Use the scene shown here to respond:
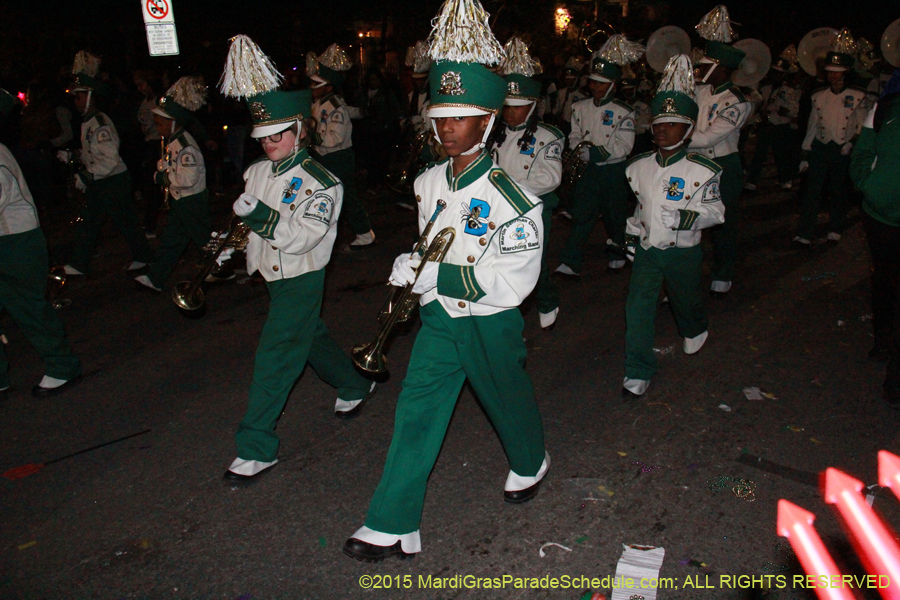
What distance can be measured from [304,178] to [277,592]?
2.20m

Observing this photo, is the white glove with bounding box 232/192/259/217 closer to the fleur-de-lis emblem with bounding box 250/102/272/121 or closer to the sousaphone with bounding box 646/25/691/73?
the fleur-de-lis emblem with bounding box 250/102/272/121

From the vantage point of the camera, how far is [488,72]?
305 centimetres

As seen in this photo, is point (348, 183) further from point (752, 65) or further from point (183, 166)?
point (752, 65)

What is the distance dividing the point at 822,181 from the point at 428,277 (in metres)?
7.12

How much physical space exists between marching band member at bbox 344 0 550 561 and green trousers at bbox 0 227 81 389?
3.22 metres

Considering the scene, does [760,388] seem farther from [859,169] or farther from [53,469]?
[53,469]

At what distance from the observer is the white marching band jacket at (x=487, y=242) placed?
9.98 feet

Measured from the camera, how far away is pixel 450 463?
4.19 m

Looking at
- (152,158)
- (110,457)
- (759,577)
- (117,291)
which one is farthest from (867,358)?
(152,158)

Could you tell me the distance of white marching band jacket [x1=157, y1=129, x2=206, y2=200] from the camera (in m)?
6.88

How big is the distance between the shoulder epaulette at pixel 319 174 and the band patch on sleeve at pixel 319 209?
3.2 inches

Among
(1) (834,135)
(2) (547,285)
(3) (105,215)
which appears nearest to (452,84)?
(2) (547,285)

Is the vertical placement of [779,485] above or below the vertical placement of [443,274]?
below

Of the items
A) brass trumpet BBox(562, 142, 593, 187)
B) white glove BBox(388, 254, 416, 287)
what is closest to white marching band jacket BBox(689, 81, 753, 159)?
brass trumpet BBox(562, 142, 593, 187)
